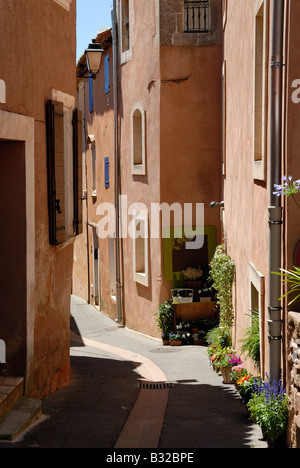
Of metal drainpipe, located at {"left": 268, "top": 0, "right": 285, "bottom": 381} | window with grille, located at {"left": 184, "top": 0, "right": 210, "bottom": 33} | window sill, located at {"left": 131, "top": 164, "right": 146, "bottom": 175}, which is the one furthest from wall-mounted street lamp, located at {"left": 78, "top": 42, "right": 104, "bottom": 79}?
metal drainpipe, located at {"left": 268, "top": 0, "right": 285, "bottom": 381}

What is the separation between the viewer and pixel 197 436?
7.57 metres

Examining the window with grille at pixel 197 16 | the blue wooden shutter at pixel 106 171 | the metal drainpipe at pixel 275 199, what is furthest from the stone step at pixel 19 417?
the blue wooden shutter at pixel 106 171

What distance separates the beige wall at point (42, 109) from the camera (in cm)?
732

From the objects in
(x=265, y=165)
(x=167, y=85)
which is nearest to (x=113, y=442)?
(x=265, y=165)

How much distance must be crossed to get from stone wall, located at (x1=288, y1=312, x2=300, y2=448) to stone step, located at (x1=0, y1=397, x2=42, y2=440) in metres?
2.67

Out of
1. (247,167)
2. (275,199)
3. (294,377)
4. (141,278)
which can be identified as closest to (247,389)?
(294,377)

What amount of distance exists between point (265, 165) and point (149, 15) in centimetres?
928

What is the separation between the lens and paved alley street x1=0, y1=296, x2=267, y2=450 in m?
7.06

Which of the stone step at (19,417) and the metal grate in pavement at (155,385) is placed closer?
the stone step at (19,417)

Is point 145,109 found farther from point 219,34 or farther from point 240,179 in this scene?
point 240,179

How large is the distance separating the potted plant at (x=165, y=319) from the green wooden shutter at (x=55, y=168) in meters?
7.16

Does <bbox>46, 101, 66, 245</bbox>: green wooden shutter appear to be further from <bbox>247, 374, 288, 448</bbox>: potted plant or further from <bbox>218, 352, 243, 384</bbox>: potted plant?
<bbox>218, 352, 243, 384</bbox>: potted plant

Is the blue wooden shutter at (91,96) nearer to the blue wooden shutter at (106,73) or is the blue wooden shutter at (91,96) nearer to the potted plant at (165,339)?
the blue wooden shutter at (106,73)

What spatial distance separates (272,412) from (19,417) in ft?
8.57
